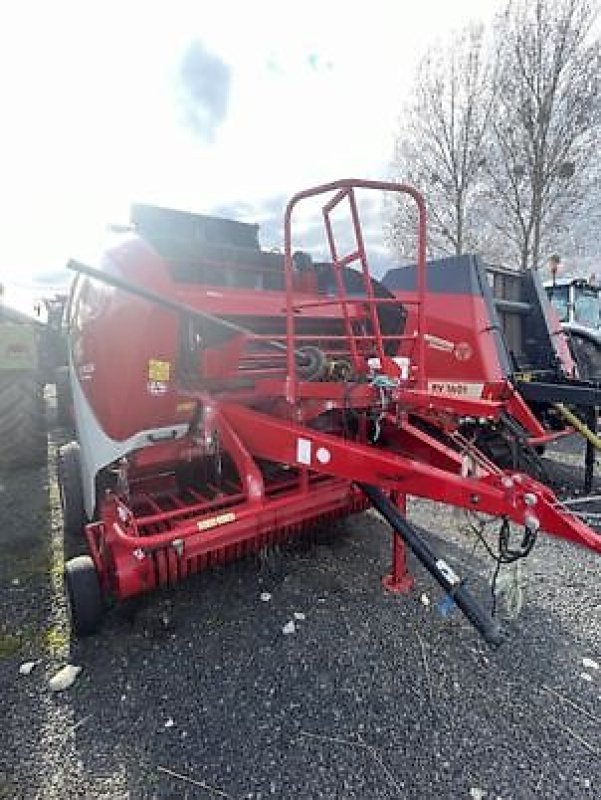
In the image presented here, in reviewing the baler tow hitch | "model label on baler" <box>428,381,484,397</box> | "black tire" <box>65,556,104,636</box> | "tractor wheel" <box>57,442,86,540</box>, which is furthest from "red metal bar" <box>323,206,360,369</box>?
"tractor wheel" <box>57,442,86,540</box>

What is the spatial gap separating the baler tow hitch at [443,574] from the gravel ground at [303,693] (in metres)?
0.33

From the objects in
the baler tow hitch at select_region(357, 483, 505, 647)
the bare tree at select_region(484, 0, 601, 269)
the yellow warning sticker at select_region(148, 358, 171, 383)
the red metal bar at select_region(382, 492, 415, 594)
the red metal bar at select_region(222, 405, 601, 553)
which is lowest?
the red metal bar at select_region(382, 492, 415, 594)

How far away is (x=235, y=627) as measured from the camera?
2.54 meters

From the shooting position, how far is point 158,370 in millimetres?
2619

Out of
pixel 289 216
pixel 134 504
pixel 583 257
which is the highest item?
pixel 583 257

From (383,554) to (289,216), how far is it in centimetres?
205

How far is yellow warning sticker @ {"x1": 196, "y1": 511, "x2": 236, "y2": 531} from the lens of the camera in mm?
2248

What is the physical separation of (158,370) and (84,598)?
1.10 meters

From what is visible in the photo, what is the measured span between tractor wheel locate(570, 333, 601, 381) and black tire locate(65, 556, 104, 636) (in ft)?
19.5

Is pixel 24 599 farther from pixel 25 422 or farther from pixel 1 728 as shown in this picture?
pixel 25 422

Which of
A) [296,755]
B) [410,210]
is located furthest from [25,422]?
[410,210]

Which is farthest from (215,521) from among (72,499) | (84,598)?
(72,499)

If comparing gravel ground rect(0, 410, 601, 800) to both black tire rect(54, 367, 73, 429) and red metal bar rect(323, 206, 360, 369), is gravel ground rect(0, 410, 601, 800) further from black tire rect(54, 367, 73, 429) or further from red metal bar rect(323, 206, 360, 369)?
black tire rect(54, 367, 73, 429)

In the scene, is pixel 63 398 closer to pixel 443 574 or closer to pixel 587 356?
pixel 443 574
